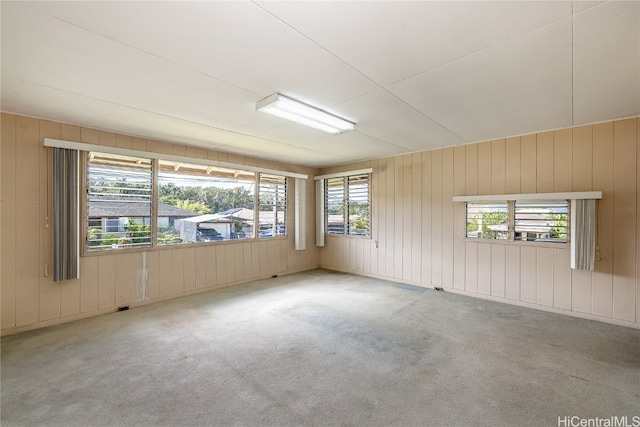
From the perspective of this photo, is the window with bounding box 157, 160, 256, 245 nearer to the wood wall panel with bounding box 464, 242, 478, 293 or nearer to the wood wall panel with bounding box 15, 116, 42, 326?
the wood wall panel with bounding box 15, 116, 42, 326

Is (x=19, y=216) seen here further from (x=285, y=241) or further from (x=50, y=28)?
(x=285, y=241)

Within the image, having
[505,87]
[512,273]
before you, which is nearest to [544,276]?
[512,273]

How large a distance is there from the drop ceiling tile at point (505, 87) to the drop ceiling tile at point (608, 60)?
77mm

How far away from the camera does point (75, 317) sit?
133 inches

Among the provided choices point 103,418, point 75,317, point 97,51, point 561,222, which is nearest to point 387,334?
point 103,418

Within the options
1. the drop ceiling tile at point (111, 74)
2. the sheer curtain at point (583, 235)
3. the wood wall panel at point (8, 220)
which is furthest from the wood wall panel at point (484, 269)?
the wood wall panel at point (8, 220)

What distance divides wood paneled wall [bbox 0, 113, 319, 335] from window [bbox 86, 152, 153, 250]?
0.18m

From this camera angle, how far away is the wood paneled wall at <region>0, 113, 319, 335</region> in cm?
300

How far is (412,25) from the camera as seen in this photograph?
1.61 m

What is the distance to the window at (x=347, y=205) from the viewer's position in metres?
5.77

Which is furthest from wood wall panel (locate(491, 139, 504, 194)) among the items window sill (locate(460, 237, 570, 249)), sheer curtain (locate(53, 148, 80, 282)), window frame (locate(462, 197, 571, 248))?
sheer curtain (locate(53, 148, 80, 282))

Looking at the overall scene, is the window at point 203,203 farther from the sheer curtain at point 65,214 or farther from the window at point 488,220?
the window at point 488,220

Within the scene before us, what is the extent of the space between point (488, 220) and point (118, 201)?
17.3 ft

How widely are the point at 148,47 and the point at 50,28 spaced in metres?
0.50
